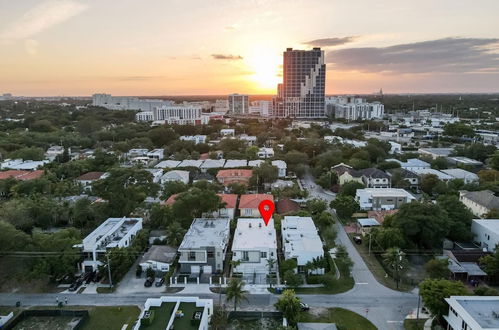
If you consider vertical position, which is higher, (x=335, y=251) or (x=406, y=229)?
(x=406, y=229)

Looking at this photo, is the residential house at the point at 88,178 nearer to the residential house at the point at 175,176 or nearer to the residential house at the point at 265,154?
the residential house at the point at 175,176

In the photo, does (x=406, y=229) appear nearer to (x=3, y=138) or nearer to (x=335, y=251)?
(x=335, y=251)

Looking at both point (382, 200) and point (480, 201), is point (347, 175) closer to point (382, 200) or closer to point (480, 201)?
point (382, 200)

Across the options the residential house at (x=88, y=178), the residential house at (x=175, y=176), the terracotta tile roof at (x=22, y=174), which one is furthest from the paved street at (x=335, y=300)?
the terracotta tile roof at (x=22, y=174)

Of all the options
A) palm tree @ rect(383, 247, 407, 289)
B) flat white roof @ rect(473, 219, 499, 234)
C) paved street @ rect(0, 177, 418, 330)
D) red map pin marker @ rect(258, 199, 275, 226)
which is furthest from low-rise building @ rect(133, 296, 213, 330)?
flat white roof @ rect(473, 219, 499, 234)

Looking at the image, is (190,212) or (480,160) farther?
(480,160)

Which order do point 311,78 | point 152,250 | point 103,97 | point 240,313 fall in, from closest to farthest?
point 240,313 < point 152,250 < point 311,78 < point 103,97

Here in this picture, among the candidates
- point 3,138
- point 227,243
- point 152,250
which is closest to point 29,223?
point 152,250

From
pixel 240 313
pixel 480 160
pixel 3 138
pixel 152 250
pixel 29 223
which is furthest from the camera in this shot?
pixel 3 138
